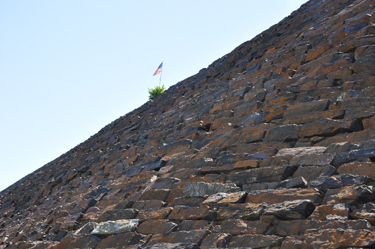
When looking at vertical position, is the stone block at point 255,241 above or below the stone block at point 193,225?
below

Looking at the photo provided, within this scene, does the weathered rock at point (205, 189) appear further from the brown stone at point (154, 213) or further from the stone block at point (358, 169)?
the stone block at point (358, 169)

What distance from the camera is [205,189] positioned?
3.80 metres

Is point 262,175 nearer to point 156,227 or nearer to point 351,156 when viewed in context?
point 351,156

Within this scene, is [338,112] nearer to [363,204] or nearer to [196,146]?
[363,204]

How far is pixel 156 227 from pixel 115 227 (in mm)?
610

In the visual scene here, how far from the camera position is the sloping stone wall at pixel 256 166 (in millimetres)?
2715

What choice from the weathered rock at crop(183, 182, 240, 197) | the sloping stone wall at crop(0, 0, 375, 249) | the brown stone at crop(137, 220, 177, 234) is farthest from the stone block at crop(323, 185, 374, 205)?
the brown stone at crop(137, 220, 177, 234)

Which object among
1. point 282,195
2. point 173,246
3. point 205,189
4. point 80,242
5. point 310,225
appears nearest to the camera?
point 310,225

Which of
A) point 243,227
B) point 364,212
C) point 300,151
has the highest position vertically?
point 300,151

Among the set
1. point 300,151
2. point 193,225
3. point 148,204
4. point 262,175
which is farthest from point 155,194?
point 300,151

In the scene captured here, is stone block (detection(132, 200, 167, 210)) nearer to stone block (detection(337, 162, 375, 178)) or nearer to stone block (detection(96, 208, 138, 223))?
stone block (detection(96, 208, 138, 223))

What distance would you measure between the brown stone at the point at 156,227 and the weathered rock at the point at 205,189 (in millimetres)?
460

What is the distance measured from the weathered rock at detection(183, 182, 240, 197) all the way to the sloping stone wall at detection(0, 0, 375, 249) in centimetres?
2

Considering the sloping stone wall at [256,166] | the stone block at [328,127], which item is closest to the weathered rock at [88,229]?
the sloping stone wall at [256,166]
